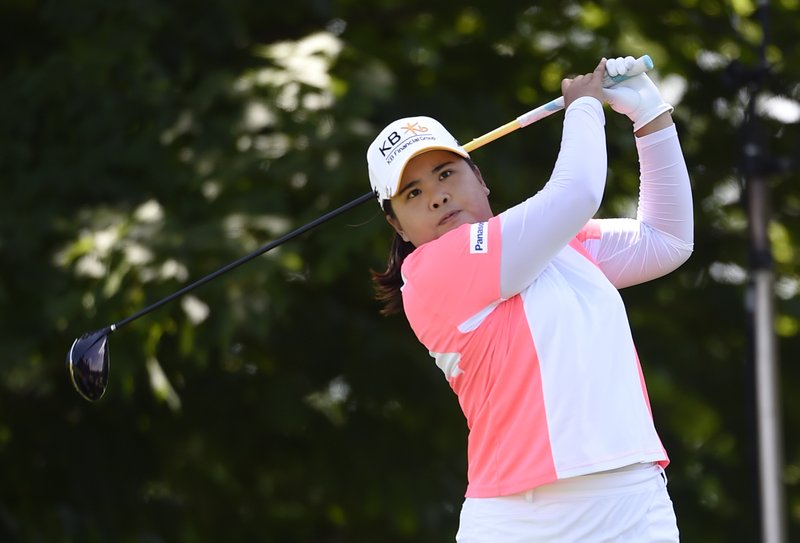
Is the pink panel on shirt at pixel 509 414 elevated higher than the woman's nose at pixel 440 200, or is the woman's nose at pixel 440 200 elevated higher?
the woman's nose at pixel 440 200

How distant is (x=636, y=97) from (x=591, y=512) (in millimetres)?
782

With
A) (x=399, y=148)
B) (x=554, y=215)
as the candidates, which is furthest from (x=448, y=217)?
(x=554, y=215)

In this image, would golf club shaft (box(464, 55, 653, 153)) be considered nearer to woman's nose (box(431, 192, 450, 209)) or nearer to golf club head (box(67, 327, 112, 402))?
woman's nose (box(431, 192, 450, 209))

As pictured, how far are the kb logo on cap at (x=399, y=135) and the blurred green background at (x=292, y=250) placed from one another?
7.03 feet

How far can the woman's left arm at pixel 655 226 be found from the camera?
2.53 m

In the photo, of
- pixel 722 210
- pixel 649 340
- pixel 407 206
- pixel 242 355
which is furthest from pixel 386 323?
pixel 407 206

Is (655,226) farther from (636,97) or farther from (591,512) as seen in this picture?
(591,512)

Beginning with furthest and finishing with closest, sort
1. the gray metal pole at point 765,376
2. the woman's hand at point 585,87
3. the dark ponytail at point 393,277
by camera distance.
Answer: the gray metal pole at point 765,376
the dark ponytail at point 393,277
the woman's hand at point 585,87

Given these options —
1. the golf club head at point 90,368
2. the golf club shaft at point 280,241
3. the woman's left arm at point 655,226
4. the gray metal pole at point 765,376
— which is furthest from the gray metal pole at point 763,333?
the golf club head at point 90,368

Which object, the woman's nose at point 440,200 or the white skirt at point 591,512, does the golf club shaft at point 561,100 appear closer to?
the woman's nose at point 440,200

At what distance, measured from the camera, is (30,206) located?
16.6ft

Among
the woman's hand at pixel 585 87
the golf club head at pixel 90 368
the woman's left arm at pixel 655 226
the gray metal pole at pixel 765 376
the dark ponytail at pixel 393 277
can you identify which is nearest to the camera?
the woman's hand at pixel 585 87

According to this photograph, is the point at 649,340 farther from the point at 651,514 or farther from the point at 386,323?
the point at 651,514

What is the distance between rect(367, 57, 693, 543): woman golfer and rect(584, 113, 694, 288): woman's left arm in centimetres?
14
